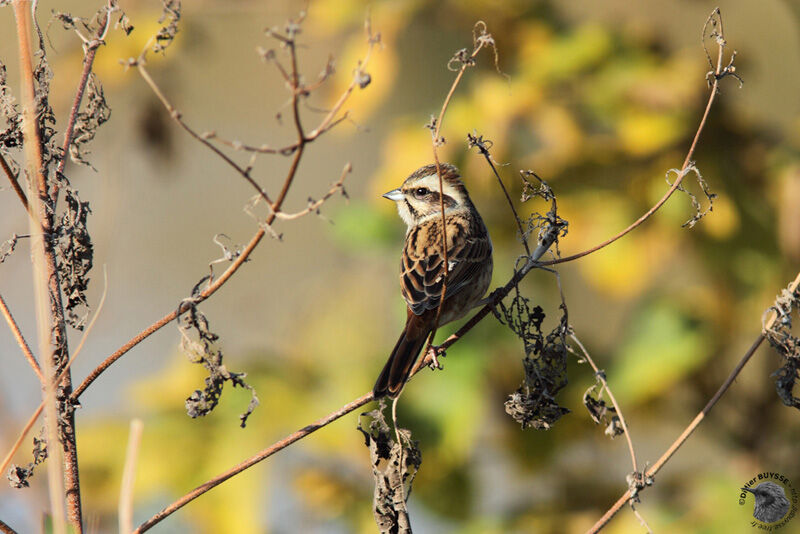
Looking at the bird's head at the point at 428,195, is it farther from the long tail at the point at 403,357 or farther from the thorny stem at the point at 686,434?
the thorny stem at the point at 686,434

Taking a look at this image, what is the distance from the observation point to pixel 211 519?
299 cm

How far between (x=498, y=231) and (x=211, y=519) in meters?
1.48

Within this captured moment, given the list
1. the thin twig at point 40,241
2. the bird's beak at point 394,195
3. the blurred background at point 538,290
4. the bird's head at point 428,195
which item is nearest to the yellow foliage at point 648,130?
the blurred background at point 538,290

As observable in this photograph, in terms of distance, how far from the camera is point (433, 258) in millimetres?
2516

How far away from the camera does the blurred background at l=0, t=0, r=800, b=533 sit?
2973 mm

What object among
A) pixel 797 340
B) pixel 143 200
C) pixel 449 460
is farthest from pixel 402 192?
pixel 143 200

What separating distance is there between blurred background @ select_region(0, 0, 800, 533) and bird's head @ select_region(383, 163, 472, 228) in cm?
13

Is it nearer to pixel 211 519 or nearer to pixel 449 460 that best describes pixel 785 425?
pixel 449 460

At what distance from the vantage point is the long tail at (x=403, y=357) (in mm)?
1665

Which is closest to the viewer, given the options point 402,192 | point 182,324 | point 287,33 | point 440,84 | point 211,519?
point 287,33

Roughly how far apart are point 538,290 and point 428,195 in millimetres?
594

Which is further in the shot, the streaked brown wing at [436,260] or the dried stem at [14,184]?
the streaked brown wing at [436,260]

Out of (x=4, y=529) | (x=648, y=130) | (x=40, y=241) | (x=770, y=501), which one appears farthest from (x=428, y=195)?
(x=4, y=529)

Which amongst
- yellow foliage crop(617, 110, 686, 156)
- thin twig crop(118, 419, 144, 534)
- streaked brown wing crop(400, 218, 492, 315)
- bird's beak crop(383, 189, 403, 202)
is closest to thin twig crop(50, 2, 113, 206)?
thin twig crop(118, 419, 144, 534)
